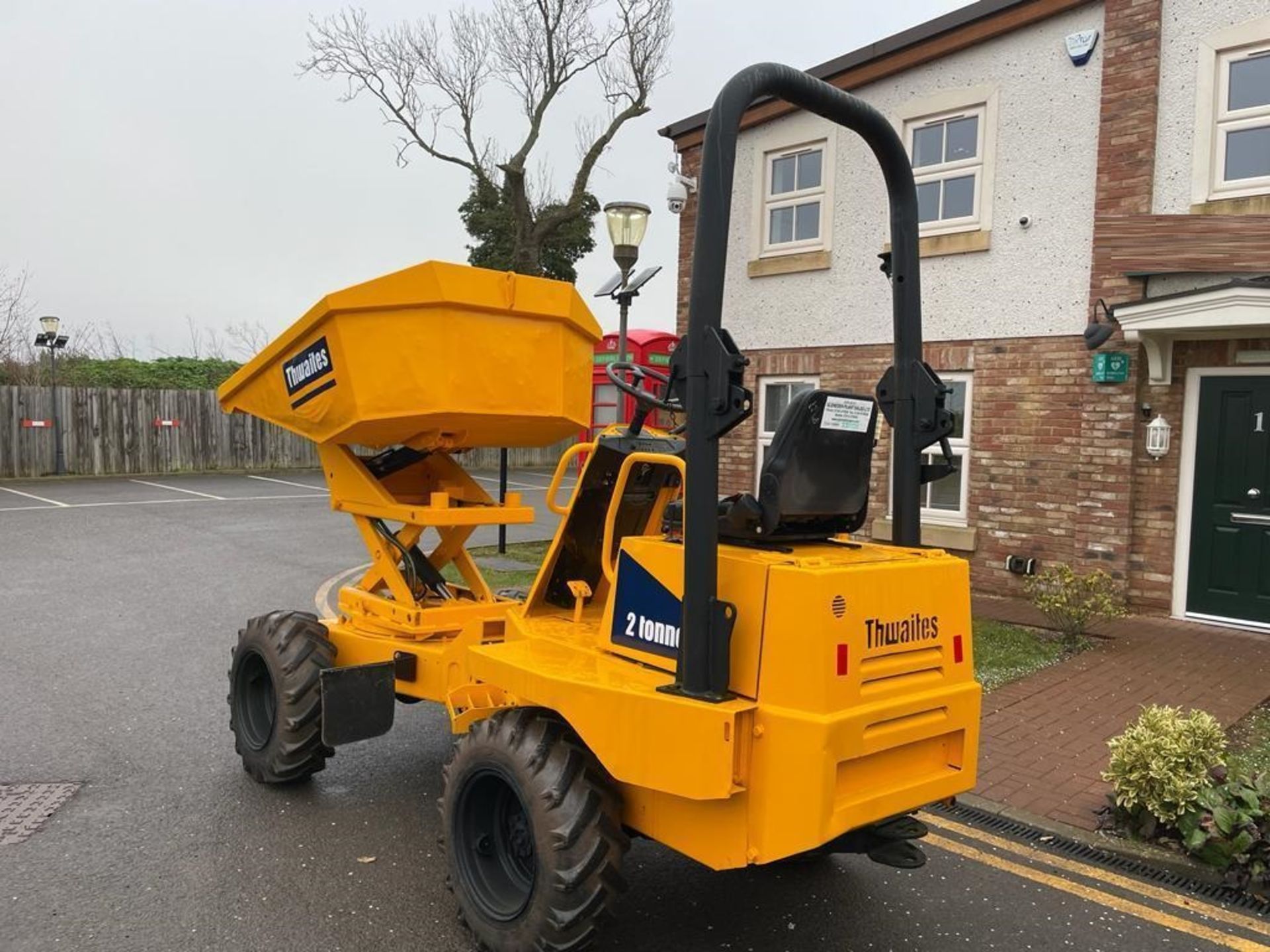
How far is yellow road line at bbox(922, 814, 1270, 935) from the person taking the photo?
3.69 meters

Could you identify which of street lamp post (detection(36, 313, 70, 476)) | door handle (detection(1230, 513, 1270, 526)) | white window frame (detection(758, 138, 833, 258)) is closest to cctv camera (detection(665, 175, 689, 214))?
white window frame (detection(758, 138, 833, 258))

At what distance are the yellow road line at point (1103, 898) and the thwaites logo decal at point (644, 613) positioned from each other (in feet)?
6.81

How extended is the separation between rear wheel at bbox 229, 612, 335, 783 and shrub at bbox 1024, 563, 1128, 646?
235 inches

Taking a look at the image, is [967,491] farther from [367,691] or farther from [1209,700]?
[367,691]

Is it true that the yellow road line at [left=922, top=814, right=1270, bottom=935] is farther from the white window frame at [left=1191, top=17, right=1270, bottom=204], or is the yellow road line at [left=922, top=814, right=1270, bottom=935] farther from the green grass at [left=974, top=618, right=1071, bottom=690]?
the white window frame at [left=1191, top=17, right=1270, bottom=204]

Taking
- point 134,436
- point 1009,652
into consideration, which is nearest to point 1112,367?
point 1009,652

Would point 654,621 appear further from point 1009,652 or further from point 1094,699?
point 1009,652

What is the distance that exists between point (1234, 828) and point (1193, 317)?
16.9ft

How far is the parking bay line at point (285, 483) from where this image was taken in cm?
2207

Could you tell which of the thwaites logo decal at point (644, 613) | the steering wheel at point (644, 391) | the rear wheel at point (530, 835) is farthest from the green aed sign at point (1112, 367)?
the rear wheel at point (530, 835)

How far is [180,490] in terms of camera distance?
20.9 m

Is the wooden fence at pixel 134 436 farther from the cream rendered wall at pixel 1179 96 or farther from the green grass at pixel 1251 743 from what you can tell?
the green grass at pixel 1251 743

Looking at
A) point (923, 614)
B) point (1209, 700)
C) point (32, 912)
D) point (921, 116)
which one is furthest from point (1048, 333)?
point (32, 912)

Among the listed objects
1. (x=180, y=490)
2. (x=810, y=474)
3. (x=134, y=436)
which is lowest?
(x=180, y=490)
